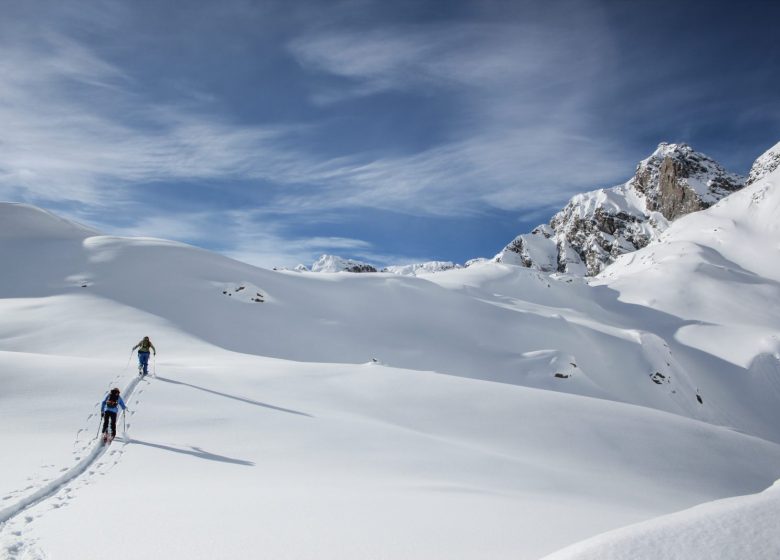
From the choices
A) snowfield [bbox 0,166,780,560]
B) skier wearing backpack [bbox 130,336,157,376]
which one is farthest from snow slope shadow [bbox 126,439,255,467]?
A: skier wearing backpack [bbox 130,336,157,376]

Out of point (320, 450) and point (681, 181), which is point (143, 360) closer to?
point (320, 450)

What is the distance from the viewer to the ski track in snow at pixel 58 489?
17.7 feet

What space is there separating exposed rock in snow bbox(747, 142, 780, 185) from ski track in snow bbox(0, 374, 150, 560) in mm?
180290

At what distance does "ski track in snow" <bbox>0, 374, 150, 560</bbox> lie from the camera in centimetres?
540

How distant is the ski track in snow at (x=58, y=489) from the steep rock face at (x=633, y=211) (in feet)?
581

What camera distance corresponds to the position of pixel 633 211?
181 metres

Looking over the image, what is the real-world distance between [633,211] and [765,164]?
40.5 meters

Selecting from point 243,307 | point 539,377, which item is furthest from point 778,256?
point 243,307

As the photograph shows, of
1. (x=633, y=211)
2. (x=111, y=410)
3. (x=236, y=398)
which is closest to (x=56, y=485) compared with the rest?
(x=111, y=410)

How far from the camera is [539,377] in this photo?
136ft

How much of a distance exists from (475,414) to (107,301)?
34.5m

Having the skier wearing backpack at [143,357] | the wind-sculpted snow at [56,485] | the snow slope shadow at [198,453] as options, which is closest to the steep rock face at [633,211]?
the skier wearing backpack at [143,357]

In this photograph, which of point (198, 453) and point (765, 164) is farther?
point (765, 164)

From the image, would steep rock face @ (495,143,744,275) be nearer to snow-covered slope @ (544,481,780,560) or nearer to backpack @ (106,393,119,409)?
backpack @ (106,393,119,409)
